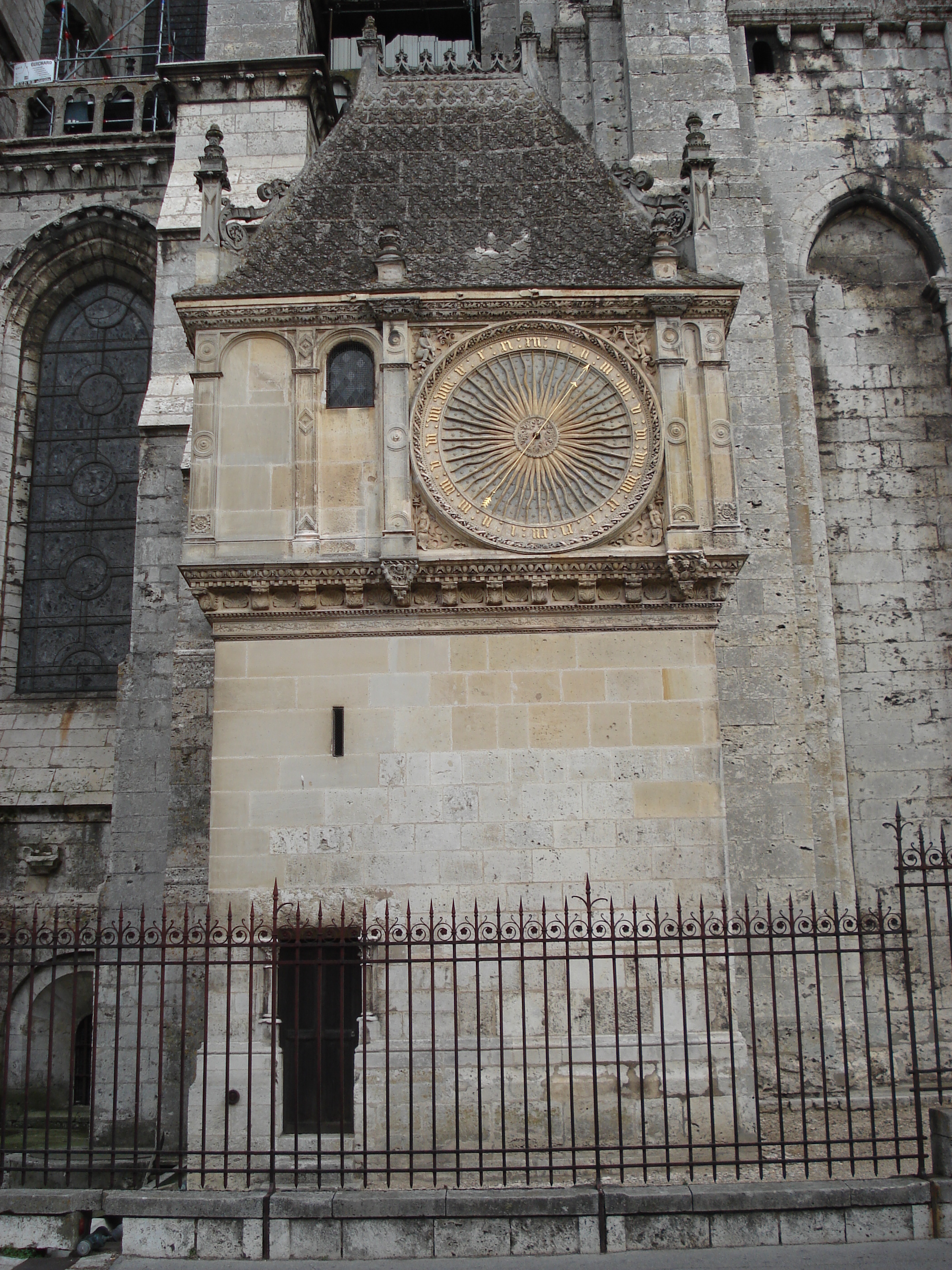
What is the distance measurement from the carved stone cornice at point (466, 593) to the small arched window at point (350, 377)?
1858 mm

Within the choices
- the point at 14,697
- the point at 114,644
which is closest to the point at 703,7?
the point at 114,644

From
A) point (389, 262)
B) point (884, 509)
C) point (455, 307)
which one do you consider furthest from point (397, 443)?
point (884, 509)

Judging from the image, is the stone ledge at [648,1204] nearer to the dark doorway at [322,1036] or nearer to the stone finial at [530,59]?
the dark doorway at [322,1036]

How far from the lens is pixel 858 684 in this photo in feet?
49.4

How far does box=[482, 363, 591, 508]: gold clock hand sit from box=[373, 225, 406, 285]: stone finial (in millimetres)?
2049

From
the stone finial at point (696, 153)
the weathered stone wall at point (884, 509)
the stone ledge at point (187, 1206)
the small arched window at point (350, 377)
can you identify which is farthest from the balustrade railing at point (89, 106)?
the stone ledge at point (187, 1206)

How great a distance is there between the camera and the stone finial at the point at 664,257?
38.3 feet

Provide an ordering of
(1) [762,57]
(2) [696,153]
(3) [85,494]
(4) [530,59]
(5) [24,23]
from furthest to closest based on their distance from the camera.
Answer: (5) [24,23], (3) [85,494], (1) [762,57], (4) [530,59], (2) [696,153]

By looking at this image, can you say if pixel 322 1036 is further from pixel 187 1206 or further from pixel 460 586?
pixel 460 586

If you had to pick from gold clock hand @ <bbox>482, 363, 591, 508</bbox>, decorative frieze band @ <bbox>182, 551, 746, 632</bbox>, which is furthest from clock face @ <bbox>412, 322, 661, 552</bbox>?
decorative frieze band @ <bbox>182, 551, 746, 632</bbox>

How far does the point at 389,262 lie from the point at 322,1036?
25.0 ft

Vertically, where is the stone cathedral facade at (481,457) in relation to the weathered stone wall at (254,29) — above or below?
below

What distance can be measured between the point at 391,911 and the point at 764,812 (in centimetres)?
493

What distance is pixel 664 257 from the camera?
38.3 ft
